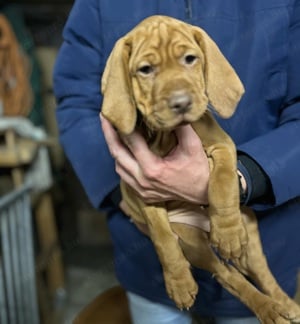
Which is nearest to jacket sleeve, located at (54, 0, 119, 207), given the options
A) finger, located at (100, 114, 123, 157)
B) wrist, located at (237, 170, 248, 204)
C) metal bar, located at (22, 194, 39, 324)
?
finger, located at (100, 114, 123, 157)

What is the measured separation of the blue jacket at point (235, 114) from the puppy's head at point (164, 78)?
0.39 feet

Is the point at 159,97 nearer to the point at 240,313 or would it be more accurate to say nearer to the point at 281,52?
the point at 281,52

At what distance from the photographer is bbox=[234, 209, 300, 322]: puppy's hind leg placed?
34.9 inches

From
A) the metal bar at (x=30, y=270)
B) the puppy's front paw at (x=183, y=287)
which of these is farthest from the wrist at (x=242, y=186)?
the metal bar at (x=30, y=270)

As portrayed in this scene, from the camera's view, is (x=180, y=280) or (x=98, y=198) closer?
(x=180, y=280)

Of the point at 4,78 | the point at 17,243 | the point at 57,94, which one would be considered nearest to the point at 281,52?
the point at 57,94

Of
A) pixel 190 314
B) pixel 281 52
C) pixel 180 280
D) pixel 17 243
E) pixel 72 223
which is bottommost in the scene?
pixel 72 223

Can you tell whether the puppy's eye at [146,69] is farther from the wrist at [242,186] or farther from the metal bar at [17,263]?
the metal bar at [17,263]

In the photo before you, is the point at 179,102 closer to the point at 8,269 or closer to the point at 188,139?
the point at 188,139

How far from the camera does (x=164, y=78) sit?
73 centimetres

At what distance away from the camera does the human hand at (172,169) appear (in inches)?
31.0

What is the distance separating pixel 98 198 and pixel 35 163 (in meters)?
1.05

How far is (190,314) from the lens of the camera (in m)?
1.05

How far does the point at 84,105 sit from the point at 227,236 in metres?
0.38
